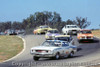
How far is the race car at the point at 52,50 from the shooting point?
760 inches

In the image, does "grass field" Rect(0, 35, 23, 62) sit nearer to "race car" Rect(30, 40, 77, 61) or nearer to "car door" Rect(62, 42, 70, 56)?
"race car" Rect(30, 40, 77, 61)

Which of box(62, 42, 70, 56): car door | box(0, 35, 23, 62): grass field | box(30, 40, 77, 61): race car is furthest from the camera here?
box(0, 35, 23, 62): grass field

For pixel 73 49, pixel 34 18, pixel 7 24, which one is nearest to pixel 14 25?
pixel 7 24

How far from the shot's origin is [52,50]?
760 inches

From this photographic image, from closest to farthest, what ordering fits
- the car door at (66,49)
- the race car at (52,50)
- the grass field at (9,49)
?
1. the race car at (52,50)
2. the car door at (66,49)
3. the grass field at (9,49)

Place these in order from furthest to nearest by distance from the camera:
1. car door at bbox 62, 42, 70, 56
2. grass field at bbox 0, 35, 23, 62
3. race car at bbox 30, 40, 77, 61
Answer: grass field at bbox 0, 35, 23, 62 < car door at bbox 62, 42, 70, 56 < race car at bbox 30, 40, 77, 61

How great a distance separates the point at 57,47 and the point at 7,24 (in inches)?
5048

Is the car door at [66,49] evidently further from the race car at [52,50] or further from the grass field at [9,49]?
the grass field at [9,49]

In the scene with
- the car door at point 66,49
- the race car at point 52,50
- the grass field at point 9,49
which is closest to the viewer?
the race car at point 52,50

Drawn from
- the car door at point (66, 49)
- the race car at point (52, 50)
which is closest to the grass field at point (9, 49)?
the race car at point (52, 50)

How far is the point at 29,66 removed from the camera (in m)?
15.9

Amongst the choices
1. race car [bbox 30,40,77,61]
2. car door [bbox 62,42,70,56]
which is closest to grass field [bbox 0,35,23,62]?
race car [bbox 30,40,77,61]

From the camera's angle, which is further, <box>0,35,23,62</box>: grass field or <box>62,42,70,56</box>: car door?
<box>0,35,23,62</box>: grass field

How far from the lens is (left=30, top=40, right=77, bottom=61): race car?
63.4 feet
